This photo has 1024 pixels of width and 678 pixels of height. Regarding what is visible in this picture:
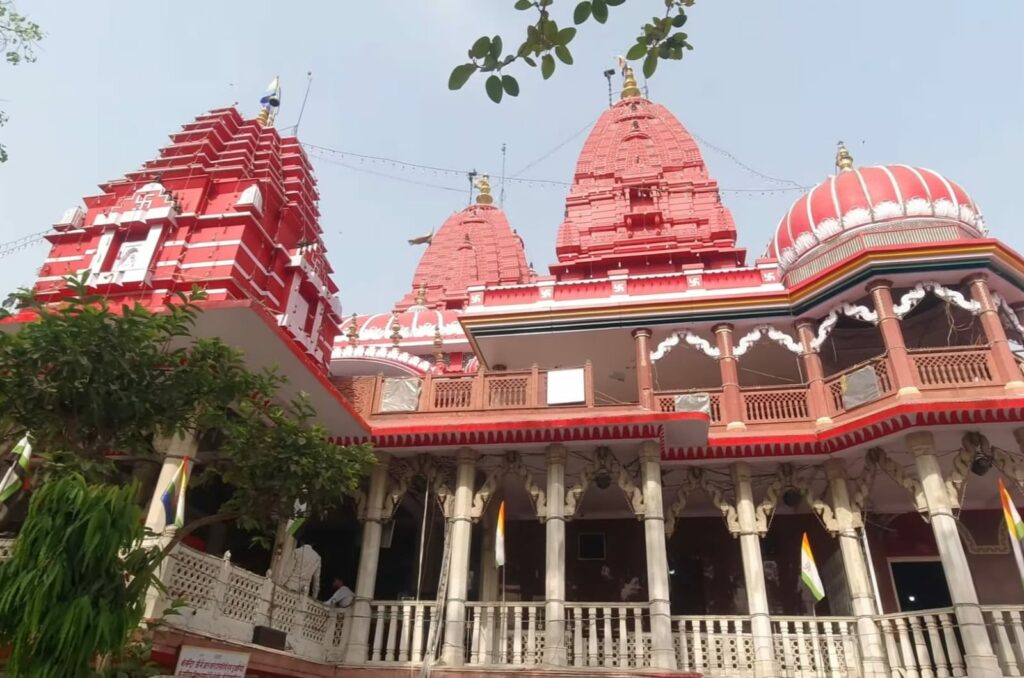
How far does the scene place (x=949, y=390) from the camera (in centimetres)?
1213

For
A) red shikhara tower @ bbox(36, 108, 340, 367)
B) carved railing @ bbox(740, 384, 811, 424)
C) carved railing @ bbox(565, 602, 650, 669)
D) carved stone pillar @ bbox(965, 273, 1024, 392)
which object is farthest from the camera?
red shikhara tower @ bbox(36, 108, 340, 367)

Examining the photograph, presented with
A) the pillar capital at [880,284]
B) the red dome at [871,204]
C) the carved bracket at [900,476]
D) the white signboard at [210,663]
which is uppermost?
the red dome at [871,204]

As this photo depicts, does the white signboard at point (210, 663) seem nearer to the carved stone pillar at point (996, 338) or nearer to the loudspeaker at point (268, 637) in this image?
the loudspeaker at point (268, 637)

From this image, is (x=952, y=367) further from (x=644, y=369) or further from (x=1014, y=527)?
(x=644, y=369)

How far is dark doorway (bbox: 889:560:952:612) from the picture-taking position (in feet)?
46.7

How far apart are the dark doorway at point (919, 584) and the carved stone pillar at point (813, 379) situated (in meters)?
3.84

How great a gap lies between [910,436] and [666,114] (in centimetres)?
1860

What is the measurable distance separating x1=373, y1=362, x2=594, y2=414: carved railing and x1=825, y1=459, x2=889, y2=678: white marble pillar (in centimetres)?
486

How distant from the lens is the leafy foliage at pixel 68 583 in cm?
514

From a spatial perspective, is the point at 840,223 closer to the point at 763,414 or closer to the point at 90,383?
the point at 763,414

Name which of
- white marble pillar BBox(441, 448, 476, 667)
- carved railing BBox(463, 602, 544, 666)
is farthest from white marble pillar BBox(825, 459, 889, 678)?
white marble pillar BBox(441, 448, 476, 667)

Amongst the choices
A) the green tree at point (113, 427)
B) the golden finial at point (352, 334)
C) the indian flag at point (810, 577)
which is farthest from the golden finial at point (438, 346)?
the green tree at point (113, 427)

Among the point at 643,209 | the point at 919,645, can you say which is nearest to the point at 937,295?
the point at 919,645

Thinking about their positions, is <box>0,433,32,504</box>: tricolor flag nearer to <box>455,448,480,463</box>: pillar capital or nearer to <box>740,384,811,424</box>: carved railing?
<box>455,448,480,463</box>: pillar capital
